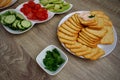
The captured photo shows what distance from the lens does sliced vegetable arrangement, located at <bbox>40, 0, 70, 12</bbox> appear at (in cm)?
114

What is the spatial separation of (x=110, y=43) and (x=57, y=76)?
362mm

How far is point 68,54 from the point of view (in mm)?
961

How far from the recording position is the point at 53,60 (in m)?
0.88

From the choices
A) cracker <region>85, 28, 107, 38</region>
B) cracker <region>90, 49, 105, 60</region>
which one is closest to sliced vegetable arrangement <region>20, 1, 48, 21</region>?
cracker <region>85, 28, 107, 38</region>

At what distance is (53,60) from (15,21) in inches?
→ 13.8

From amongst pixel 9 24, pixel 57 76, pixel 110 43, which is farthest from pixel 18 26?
pixel 110 43

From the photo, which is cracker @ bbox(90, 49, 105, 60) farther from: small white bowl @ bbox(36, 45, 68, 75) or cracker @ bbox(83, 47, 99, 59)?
small white bowl @ bbox(36, 45, 68, 75)

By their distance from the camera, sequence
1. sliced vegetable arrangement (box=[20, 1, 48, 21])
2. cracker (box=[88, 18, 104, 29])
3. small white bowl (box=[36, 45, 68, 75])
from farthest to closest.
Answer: sliced vegetable arrangement (box=[20, 1, 48, 21]), cracker (box=[88, 18, 104, 29]), small white bowl (box=[36, 45, 68, 75])

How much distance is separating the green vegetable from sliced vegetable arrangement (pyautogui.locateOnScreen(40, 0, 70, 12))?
0.36m

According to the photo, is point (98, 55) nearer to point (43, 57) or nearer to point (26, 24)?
point (43, 57)

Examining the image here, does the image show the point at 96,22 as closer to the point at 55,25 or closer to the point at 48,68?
the point at 55,25

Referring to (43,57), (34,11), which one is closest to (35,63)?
(43,57)

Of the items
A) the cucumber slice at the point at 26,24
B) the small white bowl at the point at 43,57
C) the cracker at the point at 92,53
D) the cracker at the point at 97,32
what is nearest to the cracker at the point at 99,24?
the cracker at the point at 97,32

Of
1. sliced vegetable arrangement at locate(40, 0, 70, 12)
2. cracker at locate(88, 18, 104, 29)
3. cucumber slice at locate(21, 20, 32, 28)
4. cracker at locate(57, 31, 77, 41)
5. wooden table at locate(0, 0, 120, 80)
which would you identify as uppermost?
sliced vegetable arrangement at locate(40, 0, 70, 12)
